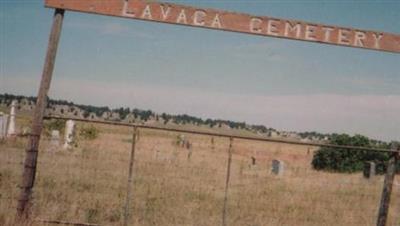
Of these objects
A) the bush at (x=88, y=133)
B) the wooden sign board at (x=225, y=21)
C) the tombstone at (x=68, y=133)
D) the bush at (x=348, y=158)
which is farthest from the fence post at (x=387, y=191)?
the bush at (x=348, y=158)

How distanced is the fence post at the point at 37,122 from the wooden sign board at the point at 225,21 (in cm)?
38

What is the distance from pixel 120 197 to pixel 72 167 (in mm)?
5376

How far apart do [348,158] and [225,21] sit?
80.1 ft

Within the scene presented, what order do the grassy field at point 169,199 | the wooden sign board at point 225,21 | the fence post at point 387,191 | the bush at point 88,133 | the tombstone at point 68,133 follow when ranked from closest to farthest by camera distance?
the wooden sign board at point 225,21 → the fence post at point 387,191 → the grassy field at point 169,199 → the tombstone at point 68,133 → the bush at point 88,133

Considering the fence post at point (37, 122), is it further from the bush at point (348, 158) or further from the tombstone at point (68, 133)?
the bush at point (348, 158)

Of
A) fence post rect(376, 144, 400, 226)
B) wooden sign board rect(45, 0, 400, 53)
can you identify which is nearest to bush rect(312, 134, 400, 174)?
fence post rect(376, 144, 400, 226)

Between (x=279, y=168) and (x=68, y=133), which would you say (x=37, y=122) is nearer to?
(x=68, y=133)

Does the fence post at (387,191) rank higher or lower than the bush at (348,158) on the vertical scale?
lower

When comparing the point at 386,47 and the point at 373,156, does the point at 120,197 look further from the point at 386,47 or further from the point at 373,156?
the point at 373,156

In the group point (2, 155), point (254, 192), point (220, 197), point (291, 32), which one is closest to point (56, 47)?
point (291, 32)

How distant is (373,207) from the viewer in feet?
50.3

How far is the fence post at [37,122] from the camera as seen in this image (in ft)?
22.9

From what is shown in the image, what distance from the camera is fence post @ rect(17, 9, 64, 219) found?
6.99m

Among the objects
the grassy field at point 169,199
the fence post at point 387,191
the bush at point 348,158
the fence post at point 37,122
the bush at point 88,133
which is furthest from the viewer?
the bush at point 348,158
